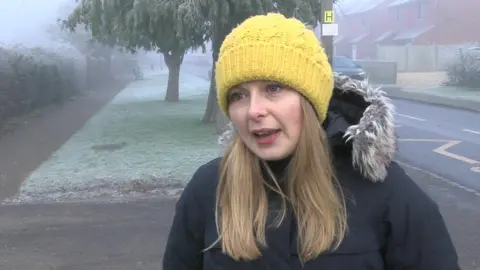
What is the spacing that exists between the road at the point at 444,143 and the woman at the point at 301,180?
4801 mm

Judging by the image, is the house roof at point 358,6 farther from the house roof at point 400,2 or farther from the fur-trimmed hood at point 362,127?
the fur-trimmed hood at point 362,127

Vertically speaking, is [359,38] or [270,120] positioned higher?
[359,38]

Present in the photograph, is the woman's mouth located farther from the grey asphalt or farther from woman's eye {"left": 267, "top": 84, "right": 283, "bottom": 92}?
the grey asphalt

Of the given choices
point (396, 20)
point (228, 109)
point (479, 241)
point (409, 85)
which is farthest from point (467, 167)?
point (396, 20)

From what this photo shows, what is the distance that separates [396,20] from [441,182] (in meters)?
47.6

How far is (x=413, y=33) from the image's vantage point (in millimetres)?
47750

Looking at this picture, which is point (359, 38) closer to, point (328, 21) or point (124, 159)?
point (328, 21)

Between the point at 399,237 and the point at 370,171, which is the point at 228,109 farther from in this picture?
the point at 399,237

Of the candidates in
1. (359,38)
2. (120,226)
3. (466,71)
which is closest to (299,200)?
(120,226)

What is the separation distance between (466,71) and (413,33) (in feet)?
73.4

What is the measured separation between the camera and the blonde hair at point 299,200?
163 centimetres

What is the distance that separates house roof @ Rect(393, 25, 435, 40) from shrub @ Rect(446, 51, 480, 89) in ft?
62.9

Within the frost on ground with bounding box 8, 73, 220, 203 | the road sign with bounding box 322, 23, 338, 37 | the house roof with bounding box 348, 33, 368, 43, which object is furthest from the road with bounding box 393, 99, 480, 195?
A: the house roof with bounding box 348, 33, 368, 43

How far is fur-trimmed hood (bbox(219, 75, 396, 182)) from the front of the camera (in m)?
1.66
